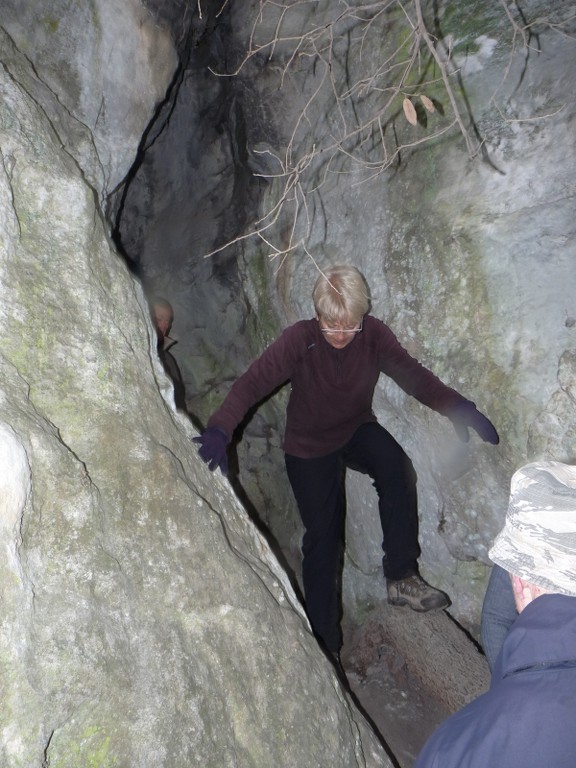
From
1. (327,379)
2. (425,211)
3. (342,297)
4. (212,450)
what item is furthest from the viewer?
(425,211)

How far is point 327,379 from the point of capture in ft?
9.39

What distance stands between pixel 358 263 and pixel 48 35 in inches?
77.7

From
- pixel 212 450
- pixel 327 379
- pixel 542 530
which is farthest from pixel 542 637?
pixel 327 379

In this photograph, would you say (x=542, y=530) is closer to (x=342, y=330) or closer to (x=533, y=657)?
(x=533, y=657)

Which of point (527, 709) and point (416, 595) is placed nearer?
point (527, 709)

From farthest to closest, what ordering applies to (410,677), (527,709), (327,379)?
(410,677) < (327,379) < (527,709)

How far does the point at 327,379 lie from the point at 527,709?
196cm

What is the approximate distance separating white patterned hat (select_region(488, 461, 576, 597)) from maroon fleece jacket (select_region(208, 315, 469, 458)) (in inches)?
58.1

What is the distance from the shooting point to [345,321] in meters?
2.66

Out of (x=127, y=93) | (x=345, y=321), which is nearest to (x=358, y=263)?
(x=345, y=321)

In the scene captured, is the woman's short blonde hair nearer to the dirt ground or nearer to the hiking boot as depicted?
the hiking boot

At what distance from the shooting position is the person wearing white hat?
A: 3.24 ft

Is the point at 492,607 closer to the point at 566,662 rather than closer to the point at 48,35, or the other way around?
the point at 566,662

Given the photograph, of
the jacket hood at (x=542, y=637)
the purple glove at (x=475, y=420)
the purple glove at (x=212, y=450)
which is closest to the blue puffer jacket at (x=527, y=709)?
the jacket hood at (x=542, y=637)
